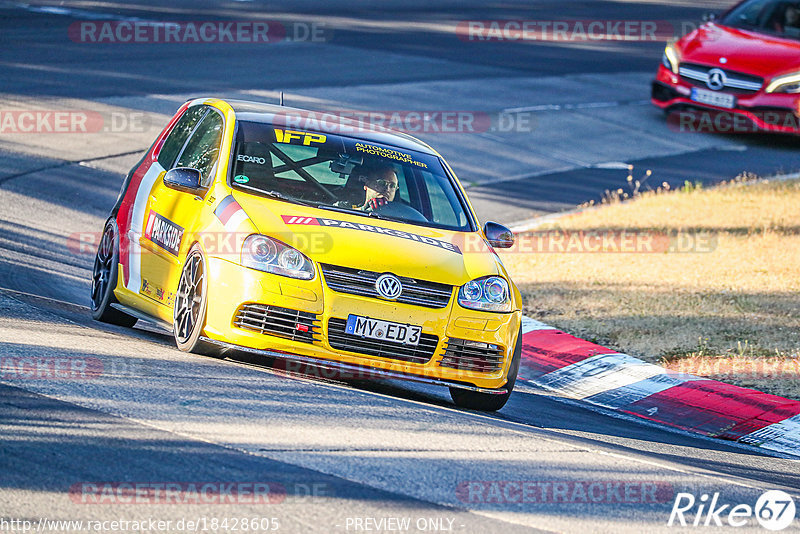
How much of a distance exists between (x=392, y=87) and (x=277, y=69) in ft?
6.50

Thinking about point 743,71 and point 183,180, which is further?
point 743,71

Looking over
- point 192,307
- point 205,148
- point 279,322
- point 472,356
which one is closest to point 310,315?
point 279,322

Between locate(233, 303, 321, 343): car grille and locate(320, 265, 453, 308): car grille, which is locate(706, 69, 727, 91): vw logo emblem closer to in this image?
locate(320, 265, 453, 308): car grille

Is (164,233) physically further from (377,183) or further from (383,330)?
(383,330)

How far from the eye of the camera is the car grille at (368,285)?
7.20 metres

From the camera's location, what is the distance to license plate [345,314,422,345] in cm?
717

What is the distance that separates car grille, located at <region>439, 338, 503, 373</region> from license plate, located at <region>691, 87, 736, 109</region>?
12.7m

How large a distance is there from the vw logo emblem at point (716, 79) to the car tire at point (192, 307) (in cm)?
1333

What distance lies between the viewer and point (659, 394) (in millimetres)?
9180

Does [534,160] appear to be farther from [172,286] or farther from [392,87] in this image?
[172,286]

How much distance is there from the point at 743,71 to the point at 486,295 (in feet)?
41.9

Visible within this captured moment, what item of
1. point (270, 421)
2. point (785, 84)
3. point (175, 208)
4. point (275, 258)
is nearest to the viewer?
point (270, 421)

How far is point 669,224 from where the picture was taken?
14.5 meters

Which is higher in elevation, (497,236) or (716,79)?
(497,236)
